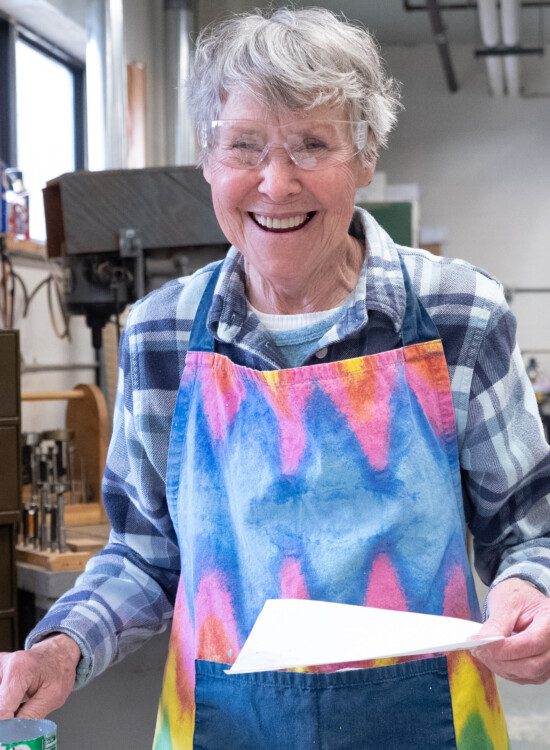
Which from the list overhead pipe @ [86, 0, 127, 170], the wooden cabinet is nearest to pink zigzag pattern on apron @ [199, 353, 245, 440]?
the wooden cabinet

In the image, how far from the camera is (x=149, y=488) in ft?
4.23

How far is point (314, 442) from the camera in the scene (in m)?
1.18

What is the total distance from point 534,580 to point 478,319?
0.99 feet

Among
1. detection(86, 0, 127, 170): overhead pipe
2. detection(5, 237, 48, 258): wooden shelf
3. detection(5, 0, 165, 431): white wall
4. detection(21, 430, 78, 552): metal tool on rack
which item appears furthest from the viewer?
detection(5, 0, 165, 431): white wall

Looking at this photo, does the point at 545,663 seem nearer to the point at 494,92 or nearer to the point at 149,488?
the point at 149,488

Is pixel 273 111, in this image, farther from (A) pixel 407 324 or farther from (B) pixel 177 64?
(B) pixel 177 64

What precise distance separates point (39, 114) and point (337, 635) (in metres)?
5.26

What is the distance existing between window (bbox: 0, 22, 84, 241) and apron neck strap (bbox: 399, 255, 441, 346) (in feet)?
13.2

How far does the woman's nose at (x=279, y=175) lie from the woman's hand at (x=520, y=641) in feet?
1.62

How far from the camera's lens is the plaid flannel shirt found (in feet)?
3.94

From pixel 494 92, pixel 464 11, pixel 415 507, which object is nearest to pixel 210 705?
pixel 415 507

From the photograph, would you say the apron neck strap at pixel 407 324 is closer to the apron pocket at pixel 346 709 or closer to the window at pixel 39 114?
the apron pocket at pixel 346 709

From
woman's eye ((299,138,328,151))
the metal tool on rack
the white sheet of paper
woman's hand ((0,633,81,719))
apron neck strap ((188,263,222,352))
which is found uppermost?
woman's eye ((299,138,328,151))

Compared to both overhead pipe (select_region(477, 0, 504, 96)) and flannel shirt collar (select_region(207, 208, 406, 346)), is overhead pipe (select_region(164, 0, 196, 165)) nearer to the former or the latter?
overhead pipe (select_region(477, 0, 504, 96))
